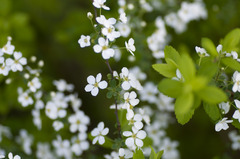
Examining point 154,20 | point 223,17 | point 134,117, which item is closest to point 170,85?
point 134,117

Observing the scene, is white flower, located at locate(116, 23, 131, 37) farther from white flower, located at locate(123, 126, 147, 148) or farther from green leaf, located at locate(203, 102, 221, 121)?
green leaf, located at locate(203, 102, 221, 121)

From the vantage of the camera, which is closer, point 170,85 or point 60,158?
point 170,85

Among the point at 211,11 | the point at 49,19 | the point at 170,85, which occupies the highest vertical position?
the point at 49,19

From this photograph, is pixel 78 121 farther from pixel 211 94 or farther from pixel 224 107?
pixel 211 94

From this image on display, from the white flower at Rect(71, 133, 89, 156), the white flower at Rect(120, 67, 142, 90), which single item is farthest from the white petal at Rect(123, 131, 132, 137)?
the white flower at Rect(71, 133, 89, 156)

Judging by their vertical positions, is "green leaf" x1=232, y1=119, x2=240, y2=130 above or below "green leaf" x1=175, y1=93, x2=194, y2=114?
above

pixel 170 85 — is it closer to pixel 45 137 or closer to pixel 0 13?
pixel 45 137
